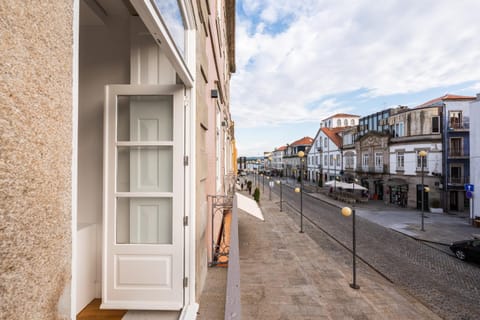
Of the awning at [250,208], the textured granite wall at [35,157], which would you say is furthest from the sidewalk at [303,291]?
the textured granite wall at [35,157]

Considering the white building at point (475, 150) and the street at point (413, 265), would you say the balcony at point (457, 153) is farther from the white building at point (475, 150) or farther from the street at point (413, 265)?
the street at point (413, 265)

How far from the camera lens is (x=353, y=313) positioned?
6.32 meters

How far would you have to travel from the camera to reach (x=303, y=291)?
711cm

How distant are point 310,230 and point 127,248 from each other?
14641mm

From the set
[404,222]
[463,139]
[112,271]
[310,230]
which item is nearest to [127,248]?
[112,271]

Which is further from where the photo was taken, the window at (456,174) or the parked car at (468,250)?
the window at (456,174)

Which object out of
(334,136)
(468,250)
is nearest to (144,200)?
(468,250)

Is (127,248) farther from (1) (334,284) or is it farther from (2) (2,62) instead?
(1) (334,284)

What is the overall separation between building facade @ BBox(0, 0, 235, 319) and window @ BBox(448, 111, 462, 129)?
96.1 feet

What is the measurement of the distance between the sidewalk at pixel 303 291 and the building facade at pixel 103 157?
1.17m

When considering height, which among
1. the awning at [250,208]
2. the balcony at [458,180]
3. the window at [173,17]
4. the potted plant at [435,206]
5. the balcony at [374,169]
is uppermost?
the window at [173,17]

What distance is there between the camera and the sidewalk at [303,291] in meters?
5.96

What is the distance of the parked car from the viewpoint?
10.8m

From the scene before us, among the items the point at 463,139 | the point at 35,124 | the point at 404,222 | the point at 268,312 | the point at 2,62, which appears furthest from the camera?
the point at 463,139
